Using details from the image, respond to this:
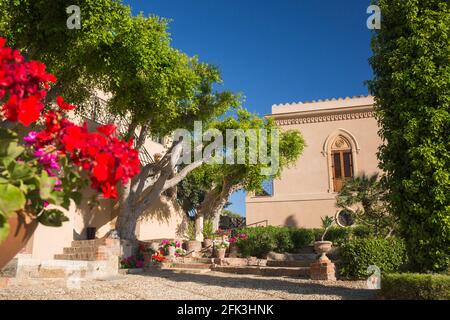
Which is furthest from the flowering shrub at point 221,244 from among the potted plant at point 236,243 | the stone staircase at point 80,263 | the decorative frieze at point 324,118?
the decorative frieze at point 324,118

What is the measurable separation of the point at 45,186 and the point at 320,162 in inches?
852

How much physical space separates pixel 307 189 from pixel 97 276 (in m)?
14.5

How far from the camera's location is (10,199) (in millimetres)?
2033

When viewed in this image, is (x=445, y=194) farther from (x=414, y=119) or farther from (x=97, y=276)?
(x=97, y=276)

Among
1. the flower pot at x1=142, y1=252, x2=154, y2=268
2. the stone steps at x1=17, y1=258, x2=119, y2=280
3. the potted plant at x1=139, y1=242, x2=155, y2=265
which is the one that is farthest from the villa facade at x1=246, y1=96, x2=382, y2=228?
the stone steps at x1=17, y1=258, x2=119, y2=280

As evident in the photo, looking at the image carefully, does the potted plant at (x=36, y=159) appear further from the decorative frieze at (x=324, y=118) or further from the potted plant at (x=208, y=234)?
the decorative frieze at (x=324, y=118)

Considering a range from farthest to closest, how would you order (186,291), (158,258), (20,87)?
1. (158,258)
2. (186,291)
3. (20,87)

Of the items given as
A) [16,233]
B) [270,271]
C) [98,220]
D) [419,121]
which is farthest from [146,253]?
[16,233]

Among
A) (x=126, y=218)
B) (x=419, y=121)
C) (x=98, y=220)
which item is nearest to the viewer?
(x=419, y=121)

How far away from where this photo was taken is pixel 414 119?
7.37 m

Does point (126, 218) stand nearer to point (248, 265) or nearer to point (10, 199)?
point (248, 265)

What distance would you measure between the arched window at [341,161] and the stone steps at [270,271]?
10.7 metres

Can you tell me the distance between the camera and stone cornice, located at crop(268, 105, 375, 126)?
888 inches

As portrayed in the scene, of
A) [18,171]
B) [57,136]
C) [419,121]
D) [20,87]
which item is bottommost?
[18,171]
